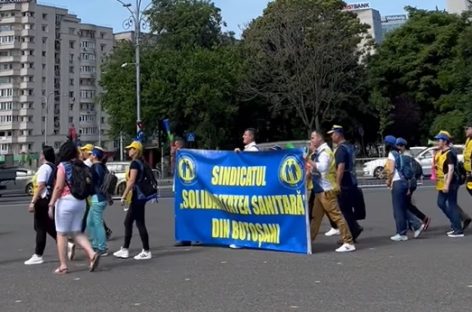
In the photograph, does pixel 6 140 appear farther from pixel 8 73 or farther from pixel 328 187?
pixel 328 187

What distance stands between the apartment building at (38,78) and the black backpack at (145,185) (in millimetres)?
102141

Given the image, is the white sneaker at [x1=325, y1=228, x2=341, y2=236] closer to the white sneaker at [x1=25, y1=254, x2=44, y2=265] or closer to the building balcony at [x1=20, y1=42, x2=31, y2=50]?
the white sneaker at [x1=25, y1=254, x2=44, y2=265]

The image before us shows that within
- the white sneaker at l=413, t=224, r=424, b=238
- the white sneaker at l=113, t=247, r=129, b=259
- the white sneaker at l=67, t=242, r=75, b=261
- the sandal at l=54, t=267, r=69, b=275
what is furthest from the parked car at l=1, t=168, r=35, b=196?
the sandal at l=54, t=267, r=69, b=275

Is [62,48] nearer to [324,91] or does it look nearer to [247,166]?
[324,91]

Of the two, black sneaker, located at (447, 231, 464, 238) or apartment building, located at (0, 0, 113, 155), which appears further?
apartment building, located at (0, 0, 113, 155)

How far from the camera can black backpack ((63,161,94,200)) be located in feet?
31.6

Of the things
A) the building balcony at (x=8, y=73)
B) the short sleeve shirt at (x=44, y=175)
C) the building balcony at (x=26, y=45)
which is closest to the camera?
the short sleeve shirt at (x=44, y=175)

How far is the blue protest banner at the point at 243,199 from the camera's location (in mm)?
10859

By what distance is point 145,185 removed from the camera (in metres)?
10.9

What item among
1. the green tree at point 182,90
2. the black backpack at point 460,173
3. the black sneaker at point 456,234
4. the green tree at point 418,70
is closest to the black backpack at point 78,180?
the black sneaker at point 456,234

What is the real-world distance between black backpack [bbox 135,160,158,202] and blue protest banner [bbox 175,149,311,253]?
1080 mm

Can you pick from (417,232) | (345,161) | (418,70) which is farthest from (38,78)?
(345,161)

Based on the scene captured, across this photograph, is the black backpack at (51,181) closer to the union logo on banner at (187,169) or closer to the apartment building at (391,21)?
the union logo on banner at (187,169)

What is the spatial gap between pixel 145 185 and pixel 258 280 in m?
2.84
